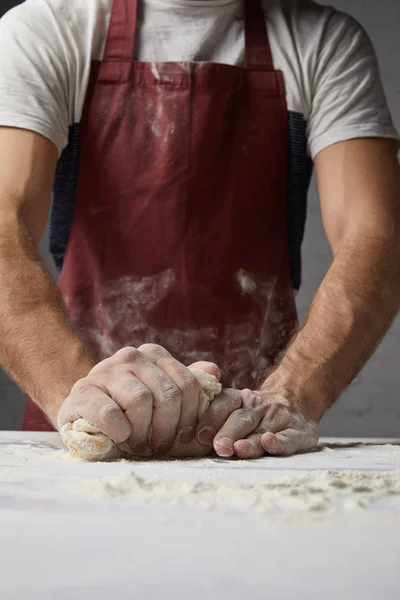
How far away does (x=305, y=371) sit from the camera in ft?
3.70

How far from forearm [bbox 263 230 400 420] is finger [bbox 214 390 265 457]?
5.1 inches

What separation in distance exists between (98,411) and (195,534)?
0.36m

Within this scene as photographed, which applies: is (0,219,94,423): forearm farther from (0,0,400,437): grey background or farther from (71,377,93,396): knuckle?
(0,0,400,437): grey background

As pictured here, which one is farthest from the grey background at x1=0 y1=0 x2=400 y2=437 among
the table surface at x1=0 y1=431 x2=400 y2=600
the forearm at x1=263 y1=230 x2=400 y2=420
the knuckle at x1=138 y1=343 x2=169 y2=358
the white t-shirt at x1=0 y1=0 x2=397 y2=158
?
the table surface at x1=0 y1=431 x2=400 y2=600

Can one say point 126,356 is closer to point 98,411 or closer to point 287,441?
point 98,411

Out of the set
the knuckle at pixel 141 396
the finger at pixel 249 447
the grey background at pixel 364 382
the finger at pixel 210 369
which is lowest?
the grey background at pixel 364 382

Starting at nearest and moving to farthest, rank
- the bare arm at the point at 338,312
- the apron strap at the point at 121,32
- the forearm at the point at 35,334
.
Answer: the bare arm at the point at 338,312 < the forearm at the point at 35,334 < the apron strap at the point at 121,32

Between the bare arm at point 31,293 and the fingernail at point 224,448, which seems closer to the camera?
the fingernail at point 224,448

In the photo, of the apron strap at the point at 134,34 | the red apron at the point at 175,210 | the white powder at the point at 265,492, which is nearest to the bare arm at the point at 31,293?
the red apron at the point at 175,210

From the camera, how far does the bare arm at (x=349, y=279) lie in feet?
3.73

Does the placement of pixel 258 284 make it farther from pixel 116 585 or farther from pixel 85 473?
pixel 116 585

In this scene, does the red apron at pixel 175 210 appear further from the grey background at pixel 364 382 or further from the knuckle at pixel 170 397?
the grey background at pixel 364 382

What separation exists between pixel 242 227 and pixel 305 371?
0.44 metres

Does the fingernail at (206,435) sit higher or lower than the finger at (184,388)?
lower
